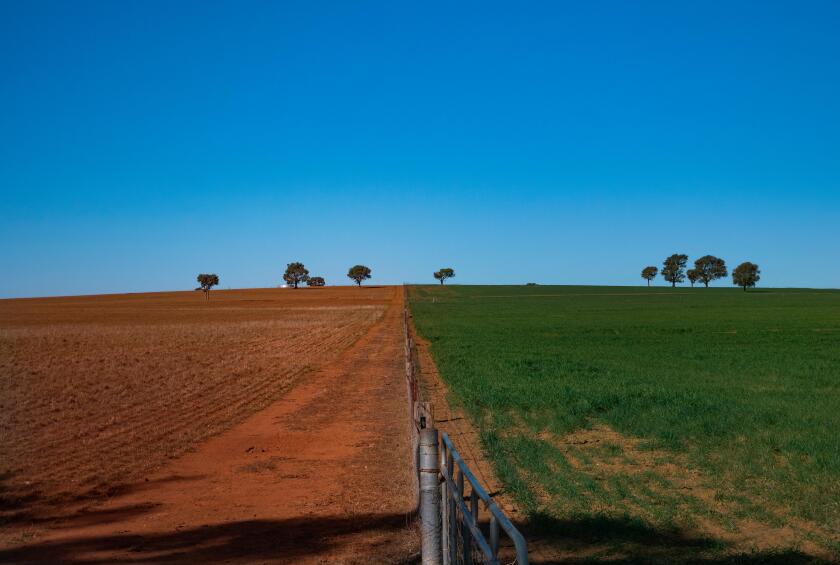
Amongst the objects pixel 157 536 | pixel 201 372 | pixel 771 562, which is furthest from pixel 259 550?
pixel 201 372

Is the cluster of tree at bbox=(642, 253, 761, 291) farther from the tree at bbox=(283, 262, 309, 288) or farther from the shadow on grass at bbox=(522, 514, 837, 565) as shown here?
the shadow on grass at bbox=(522, 514, 837, 565)

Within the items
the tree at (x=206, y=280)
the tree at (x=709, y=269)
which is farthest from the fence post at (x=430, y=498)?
the tree at (x=709, y=269)

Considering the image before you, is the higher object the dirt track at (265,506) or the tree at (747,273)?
the tree at (747,273)

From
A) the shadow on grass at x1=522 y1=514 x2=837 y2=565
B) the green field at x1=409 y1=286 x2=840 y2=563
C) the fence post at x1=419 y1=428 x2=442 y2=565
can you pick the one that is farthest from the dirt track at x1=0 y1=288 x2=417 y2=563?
the fence post at x1=419 y1=428 x2=442 y2=565

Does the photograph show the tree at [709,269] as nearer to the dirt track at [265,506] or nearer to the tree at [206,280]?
the tree at [206,280]

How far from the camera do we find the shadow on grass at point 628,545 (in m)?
5.85

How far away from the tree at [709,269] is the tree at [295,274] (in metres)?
102

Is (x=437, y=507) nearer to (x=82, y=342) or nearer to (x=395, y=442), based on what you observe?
(x=395, y=442)

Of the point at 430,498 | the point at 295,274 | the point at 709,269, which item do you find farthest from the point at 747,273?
the point at 430,498

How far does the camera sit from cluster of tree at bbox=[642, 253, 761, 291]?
14038 centimetres

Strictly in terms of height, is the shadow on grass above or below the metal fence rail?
below

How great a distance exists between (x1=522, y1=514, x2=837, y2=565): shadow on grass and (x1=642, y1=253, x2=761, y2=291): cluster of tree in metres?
148

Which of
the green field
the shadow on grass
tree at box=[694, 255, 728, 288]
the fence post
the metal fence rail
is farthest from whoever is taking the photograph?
tree at box=[694, 255, 728, 288]

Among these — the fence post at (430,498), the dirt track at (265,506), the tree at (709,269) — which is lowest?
the dirt track at (265,506)
